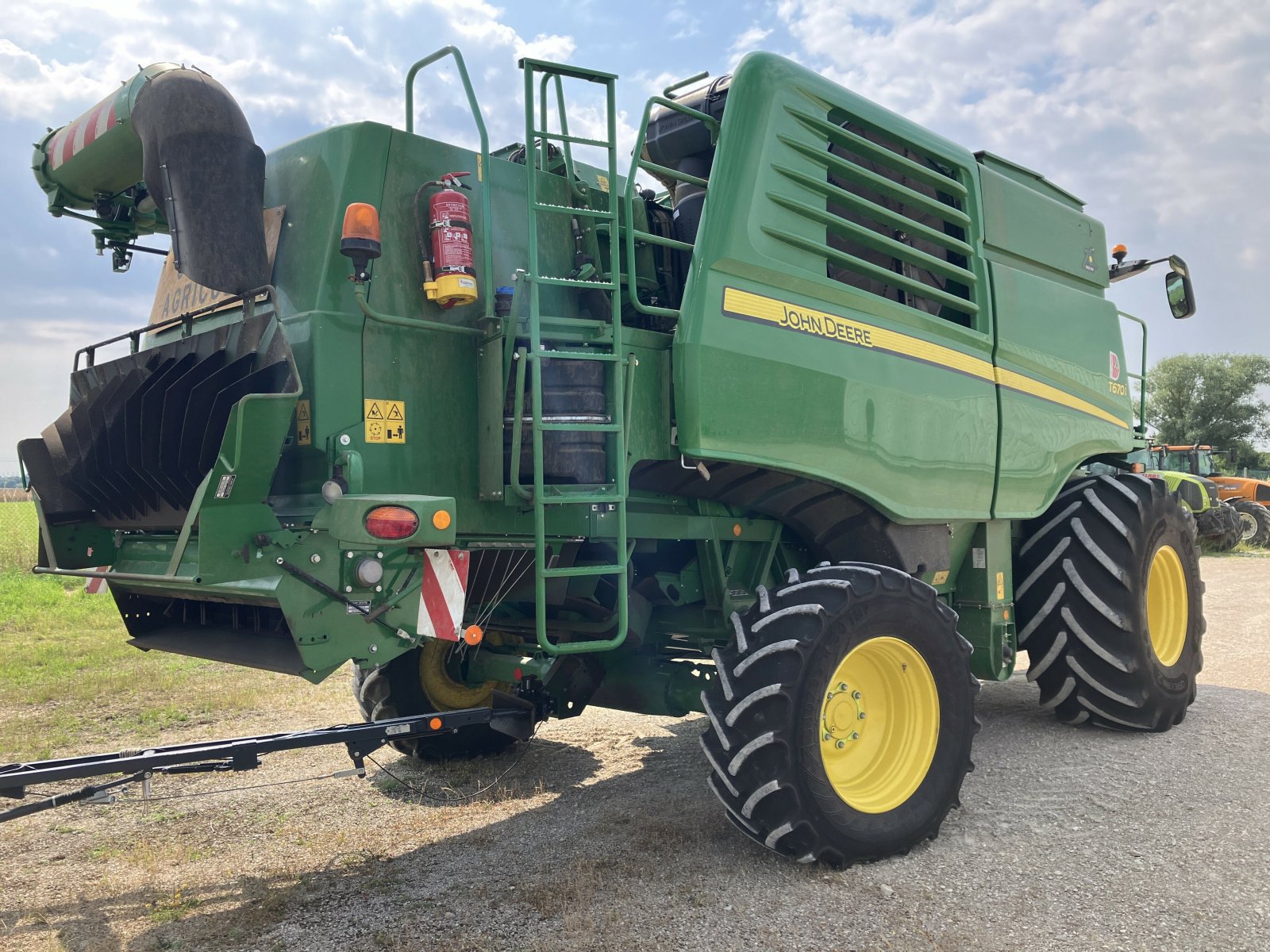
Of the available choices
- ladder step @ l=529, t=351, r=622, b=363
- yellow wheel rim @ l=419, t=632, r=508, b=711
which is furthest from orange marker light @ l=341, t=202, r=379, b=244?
yellow wheel rim @ l=419, t=632, r=508, b=711

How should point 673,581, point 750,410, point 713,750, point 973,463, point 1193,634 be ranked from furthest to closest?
point 1193,634, point 973,463, point 673,581, point 750,410, point 713,750

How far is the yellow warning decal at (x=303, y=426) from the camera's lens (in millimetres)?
3691

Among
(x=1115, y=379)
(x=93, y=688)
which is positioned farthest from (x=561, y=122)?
(x=93, y=688)

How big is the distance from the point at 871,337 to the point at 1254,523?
74.0ft

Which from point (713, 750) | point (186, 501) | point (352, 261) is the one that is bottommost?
point (713, 750)

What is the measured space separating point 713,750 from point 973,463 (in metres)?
2.29

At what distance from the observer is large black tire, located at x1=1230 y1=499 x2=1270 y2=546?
22844 mm

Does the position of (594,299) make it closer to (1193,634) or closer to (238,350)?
(238,350)

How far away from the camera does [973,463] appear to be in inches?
203

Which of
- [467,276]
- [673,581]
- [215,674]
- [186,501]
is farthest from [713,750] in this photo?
[215,674]

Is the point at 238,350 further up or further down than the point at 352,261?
further down

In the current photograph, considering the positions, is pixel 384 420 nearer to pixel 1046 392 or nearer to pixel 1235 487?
pixel 1046 392

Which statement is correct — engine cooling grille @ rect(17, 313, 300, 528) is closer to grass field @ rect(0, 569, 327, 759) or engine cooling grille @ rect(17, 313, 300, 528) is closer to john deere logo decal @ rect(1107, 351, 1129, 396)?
grass field @ rect(0, 569, 327, 759)

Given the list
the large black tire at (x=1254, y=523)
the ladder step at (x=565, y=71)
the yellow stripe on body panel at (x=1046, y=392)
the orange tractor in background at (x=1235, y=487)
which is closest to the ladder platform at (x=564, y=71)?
the ladder step at (x=565, y=71)
